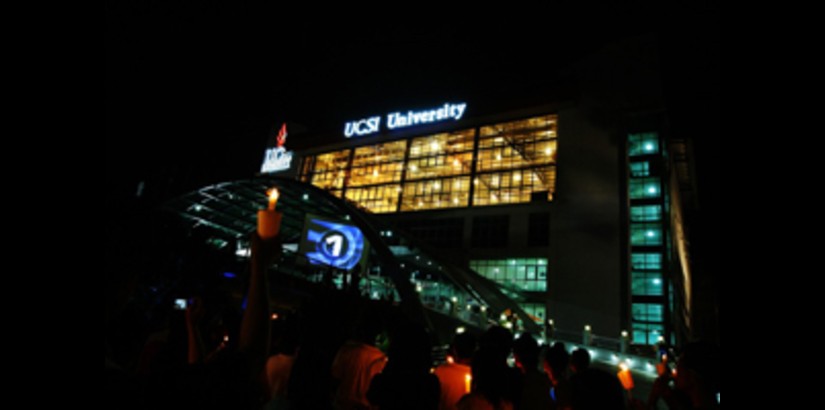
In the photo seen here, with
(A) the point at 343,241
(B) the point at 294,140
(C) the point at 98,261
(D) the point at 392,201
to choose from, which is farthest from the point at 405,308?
(B) the point at 294,140

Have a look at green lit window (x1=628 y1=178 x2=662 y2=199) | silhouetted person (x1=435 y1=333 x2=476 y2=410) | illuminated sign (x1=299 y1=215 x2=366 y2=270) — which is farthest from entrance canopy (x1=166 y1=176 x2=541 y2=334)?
silhouetted person (x1=435 y1=333 x2=476 y2=410)

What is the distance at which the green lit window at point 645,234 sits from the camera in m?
27.9

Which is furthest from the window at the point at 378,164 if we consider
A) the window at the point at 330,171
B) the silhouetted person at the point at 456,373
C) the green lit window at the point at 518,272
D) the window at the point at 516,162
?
the silhouetted person at the point at 456,373

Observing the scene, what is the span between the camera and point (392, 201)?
136 ft

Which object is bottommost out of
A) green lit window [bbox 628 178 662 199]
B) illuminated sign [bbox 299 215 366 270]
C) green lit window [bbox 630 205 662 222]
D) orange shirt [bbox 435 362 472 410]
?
orange shirt [bbox 435 362 472 410]

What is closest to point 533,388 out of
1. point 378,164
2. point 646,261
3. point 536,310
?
point 536,310

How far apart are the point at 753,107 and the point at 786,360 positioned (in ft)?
4.08

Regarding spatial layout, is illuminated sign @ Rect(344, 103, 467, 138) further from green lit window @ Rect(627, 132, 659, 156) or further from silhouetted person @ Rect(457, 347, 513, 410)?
silhouetted person @ Rect(457, 347, 513, 410)

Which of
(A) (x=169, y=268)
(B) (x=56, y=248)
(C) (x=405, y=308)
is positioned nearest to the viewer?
(B) (x=56, y=248)

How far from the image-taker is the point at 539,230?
31.2 meters

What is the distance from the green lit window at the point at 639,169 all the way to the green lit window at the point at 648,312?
9.51 metres

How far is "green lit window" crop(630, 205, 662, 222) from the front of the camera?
93.4ft

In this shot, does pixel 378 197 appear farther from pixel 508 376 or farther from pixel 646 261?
pixel 508 376

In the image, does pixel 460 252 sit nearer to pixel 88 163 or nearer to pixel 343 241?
pixel 343 241
